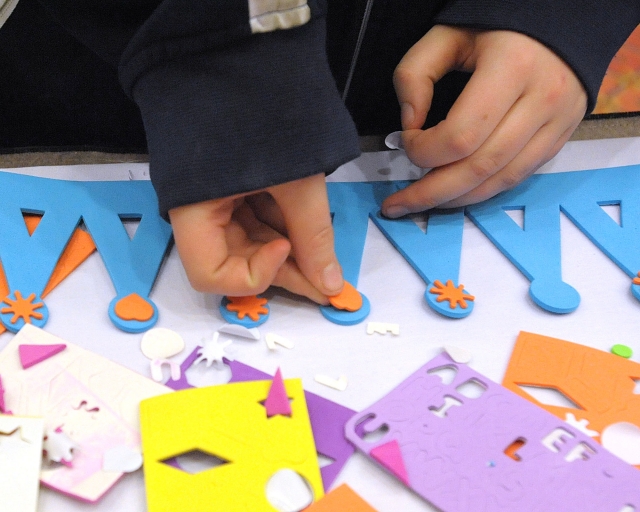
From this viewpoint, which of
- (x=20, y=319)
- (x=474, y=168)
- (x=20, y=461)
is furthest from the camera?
(x=474, y=168)

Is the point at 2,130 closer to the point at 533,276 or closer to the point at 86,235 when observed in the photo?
the point at 86,235

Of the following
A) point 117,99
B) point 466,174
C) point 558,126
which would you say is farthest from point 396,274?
point 117,99

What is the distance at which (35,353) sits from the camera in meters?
0.44

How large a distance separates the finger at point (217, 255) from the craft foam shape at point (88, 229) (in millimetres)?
63

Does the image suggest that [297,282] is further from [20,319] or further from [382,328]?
[20,319]

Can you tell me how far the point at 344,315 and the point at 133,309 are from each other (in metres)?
0.18

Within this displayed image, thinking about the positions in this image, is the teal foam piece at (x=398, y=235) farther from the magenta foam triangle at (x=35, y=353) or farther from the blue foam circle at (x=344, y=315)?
the magenta foam triangle at (x=35, y=353)

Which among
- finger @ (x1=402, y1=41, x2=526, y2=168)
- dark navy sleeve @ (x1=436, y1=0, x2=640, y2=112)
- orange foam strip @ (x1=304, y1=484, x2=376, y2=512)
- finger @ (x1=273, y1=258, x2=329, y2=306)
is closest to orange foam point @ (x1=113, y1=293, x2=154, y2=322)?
finger @ (x1=273, y1=258, x2=329, y2=306)

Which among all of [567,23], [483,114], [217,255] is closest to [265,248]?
[217,255]

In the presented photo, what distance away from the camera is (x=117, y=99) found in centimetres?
72

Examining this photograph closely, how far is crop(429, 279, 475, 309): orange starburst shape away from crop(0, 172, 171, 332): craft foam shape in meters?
0.25

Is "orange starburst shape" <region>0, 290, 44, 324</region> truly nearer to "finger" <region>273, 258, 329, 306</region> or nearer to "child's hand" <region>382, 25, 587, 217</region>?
"finger" <region>273, 258, 329, 306</region>

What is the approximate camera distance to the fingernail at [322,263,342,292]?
50 centimetres

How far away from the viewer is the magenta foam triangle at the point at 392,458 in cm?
39
